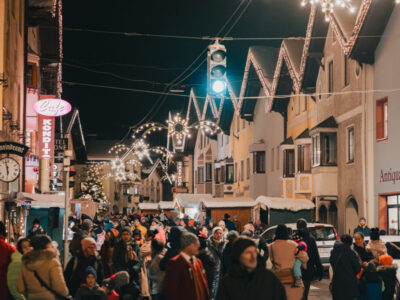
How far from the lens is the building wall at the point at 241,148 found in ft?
166

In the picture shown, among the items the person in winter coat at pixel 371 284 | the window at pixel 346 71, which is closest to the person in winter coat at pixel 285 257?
the person in winter coat at pixel 371 284

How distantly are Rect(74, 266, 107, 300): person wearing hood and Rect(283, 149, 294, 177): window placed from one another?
95.4 ft

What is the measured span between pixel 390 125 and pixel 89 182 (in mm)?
72332

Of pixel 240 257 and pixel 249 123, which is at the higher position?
pixel 249 123

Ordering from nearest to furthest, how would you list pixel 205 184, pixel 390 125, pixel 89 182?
pixel 390 125 → pixel 205 184 → pixel 89 182

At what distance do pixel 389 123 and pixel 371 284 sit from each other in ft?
50.3

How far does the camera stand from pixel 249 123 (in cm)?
5031

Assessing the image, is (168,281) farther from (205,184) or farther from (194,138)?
(194,138)

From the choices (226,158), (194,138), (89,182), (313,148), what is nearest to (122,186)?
(89,182)

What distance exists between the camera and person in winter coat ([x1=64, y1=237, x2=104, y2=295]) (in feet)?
34.4

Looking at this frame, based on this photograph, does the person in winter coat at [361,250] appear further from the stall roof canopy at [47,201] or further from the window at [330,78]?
the window at [330,78]

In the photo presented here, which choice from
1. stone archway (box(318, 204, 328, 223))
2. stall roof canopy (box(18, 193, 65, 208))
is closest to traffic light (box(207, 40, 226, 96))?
stall roof canopy (box(18, 193, 65, 208))

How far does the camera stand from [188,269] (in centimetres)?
809

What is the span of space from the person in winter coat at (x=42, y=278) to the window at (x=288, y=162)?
30257mm
